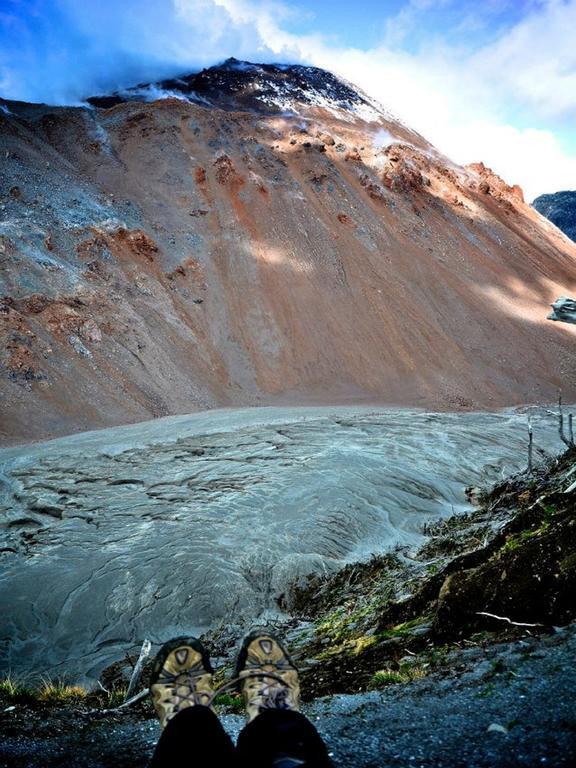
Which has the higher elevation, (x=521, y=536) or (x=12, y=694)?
(x=521, y=536)

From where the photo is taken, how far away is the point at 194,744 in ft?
6.78

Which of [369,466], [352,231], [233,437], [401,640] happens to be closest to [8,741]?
[401,640]

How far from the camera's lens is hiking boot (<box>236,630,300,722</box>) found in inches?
101

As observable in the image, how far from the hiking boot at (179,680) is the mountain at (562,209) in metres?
86.3

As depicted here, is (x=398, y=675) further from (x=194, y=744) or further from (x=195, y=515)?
(x=195, y=515)

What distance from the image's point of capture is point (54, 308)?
2520 centimetres

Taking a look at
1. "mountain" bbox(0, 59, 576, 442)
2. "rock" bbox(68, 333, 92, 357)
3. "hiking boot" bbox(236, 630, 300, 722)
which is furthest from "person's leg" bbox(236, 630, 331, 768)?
"rock" bbox(68, 333, 92, 357)

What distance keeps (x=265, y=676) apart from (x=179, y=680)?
1.40ft

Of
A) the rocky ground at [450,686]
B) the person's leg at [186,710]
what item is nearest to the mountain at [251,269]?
the rocky ground at [450,686]

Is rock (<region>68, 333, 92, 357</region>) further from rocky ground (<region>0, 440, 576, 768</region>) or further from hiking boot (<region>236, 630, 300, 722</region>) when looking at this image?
hiking boot (<region>236, 630, 300, 722</region>)

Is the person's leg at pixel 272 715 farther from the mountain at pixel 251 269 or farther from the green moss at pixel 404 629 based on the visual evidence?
the mountain at pixel 251 269

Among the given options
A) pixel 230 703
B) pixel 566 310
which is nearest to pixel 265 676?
pixel 230 703

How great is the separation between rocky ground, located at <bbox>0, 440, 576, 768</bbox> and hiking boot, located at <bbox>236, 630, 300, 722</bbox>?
12.0 inches

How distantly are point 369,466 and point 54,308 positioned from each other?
18429 mm
